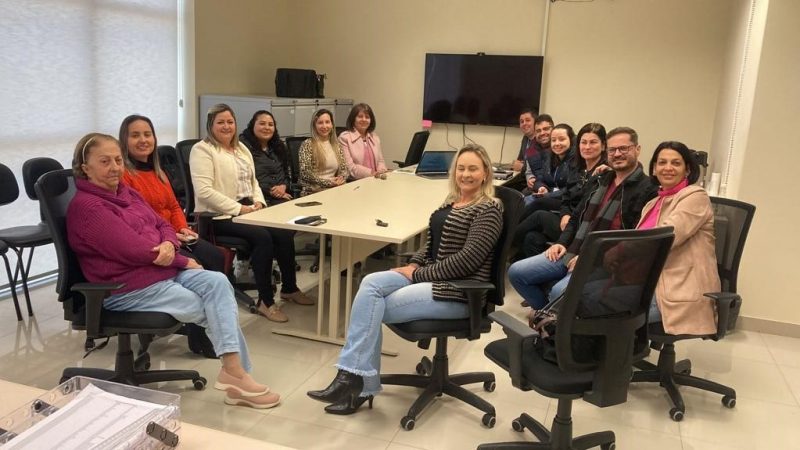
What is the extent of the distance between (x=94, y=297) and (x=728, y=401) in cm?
280

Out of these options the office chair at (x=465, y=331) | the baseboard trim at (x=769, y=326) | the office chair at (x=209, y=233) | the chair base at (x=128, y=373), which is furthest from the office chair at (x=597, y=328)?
the baseboard trim at (x=769, y=326)

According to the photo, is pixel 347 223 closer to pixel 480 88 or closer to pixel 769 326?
pixel 769 326

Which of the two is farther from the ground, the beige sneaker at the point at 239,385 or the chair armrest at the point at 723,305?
the chair armrest at the point at 723,305

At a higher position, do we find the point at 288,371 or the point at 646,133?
the point at 646,133

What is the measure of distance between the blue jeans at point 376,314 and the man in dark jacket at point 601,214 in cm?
81

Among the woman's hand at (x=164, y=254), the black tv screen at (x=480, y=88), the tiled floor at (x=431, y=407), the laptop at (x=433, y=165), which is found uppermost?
the black tv screen at (x=480, y=88)

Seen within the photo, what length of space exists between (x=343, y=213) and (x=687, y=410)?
1970 millimetres

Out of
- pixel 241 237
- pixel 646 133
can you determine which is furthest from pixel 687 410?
pixel 646 133

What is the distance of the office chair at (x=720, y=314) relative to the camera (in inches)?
108

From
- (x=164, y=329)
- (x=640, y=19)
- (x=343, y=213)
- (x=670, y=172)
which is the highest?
(x=640, y=19)

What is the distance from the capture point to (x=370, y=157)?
18.1 ft

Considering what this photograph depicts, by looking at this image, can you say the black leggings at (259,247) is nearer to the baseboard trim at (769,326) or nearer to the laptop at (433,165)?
the laptop at (433,165)

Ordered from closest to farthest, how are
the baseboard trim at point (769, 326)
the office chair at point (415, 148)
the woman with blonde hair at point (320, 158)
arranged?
the baseboard trim at point (769, 326) < the woman with blonde hair at point (320, 158) < the office chair at point (415, 148)

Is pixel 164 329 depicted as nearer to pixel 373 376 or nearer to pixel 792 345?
pixel 373 376
